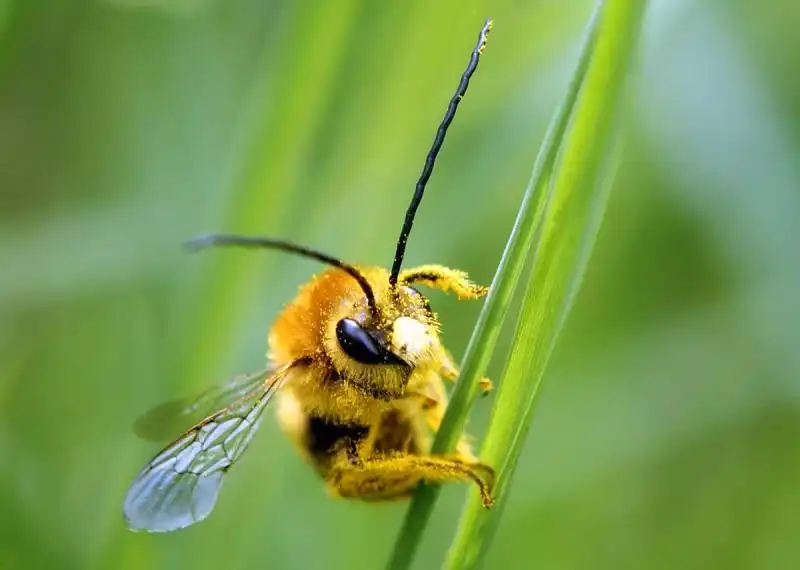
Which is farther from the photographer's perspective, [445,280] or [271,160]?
[271,160]

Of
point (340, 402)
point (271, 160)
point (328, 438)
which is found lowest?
point (328, 438)

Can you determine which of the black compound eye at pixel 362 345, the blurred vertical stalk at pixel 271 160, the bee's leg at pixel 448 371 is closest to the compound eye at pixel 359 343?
the black compound eye at pixel 362 345

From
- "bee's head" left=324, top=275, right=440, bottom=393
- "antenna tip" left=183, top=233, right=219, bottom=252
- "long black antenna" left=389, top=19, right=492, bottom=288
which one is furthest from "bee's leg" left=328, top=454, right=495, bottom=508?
"antenna tip" left=183, top=233, right=219, bottom=252

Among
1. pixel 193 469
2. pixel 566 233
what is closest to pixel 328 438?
pixel 193 469

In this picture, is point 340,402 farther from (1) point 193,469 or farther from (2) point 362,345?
(1) point 193,469

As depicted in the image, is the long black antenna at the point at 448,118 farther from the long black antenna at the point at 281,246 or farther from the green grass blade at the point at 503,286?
the green grass blade at the point at 503,286

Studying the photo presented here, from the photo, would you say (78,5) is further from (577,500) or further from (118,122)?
(577,500)

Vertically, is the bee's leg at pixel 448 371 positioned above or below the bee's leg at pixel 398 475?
above

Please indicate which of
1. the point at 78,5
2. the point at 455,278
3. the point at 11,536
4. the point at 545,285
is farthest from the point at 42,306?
the point at 545,285
